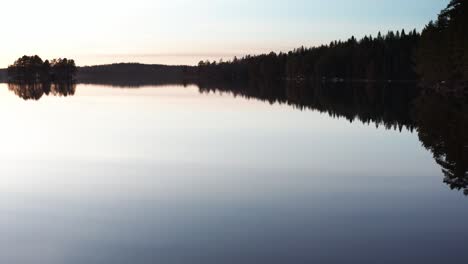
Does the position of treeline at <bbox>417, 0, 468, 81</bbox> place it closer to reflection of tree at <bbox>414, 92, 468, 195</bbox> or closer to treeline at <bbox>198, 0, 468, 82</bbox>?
treeline at <bbox>198, 0, 468, 82</bbox>

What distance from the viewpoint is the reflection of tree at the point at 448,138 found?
2167cm

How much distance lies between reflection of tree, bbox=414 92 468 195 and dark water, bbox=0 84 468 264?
0.54ft

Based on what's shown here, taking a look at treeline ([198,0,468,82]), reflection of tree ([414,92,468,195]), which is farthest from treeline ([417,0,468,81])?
reflection of tree ([414,92,468,195])

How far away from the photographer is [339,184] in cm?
2019

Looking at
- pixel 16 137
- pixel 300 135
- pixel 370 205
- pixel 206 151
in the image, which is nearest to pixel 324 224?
pixel 370 205

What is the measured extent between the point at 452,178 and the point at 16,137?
26282mm

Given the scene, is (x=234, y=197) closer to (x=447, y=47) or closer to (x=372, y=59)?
(x=447, y=47)

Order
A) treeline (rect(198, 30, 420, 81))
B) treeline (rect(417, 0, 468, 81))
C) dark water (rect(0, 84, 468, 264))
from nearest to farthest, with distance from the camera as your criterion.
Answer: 1. dark water (rect(0, 84, 468, 264))
2. treeline (rect(417, 0, 468, 81))
3. treeline (rect(198, 30, 420, 81))

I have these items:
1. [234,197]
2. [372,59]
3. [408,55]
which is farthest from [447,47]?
[372,59]

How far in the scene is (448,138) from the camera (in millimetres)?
31031

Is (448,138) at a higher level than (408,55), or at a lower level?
lower

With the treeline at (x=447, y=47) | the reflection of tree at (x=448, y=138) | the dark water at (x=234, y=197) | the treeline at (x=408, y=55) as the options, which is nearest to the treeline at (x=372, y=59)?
the treeline at (x=408, y=55)

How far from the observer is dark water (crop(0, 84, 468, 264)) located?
12.7 meters

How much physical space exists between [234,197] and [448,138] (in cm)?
1764
